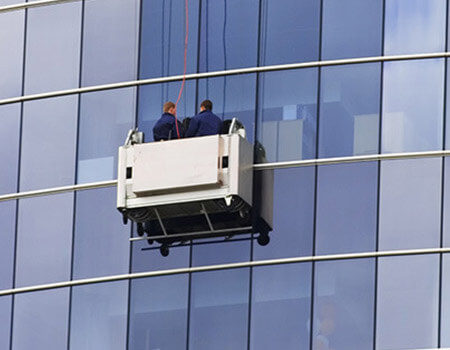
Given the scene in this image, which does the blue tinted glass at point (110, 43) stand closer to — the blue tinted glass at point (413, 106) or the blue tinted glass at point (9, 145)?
the blue tinted glass at point (9, 145)

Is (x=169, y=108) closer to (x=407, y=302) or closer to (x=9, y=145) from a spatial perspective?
(x=9, y=145)

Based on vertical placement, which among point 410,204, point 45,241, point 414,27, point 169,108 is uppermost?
point 414,27

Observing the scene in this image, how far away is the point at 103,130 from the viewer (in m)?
39.3

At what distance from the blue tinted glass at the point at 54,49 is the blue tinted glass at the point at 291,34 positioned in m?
3.53

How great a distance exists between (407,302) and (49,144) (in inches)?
276

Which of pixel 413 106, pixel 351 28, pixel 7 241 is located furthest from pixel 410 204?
pixel 7 241

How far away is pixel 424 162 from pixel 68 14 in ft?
23.2

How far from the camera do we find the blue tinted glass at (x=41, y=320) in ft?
126

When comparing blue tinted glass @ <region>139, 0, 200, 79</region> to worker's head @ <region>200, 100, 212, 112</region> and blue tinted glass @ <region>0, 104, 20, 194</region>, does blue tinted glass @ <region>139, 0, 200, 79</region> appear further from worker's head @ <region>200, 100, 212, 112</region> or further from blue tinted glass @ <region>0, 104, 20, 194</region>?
blue tinted glass @ <region>0, 104, 20, 194</region>

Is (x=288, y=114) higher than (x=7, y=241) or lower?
higher

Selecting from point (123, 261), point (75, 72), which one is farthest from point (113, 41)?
point (123, 261)

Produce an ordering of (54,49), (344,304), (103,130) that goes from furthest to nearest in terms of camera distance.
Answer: (54,49) < (103,130) < (344,304)

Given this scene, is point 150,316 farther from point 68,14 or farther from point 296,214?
point 68,14

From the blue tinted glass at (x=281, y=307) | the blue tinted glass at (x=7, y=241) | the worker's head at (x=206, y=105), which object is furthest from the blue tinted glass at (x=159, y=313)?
the worker's head at (x=206, y=105)
